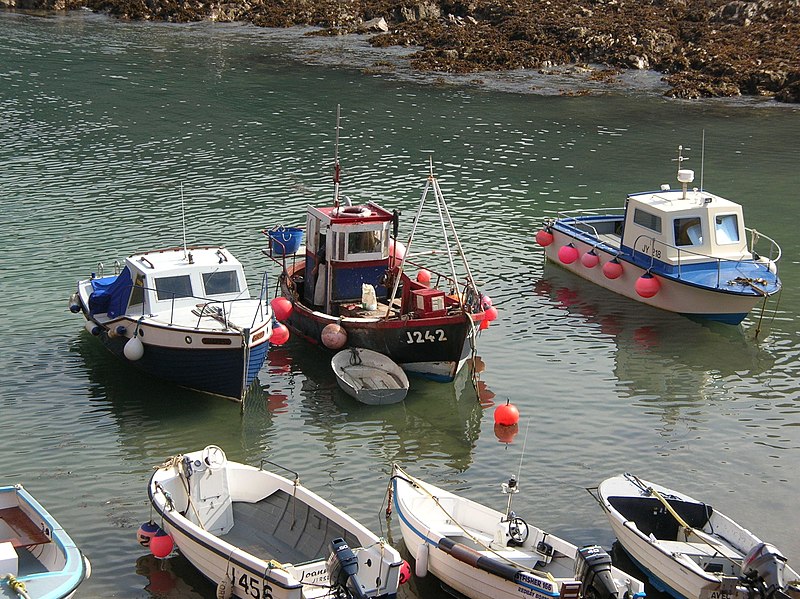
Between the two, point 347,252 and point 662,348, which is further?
point 662,348

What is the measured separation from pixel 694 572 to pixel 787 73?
5400cm

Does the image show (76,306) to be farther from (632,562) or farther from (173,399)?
(632,562)

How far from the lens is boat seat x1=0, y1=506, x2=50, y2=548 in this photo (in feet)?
57.7

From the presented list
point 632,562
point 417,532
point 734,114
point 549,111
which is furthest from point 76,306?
→ point 734,114

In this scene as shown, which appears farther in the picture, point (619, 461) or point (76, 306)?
point (76, 306)

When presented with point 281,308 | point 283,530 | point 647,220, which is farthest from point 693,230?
point 283,530

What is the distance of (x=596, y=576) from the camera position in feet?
54.8

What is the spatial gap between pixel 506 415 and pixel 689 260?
9.17 m

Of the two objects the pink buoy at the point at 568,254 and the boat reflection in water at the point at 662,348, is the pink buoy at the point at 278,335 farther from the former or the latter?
the pink buoy at the point at 568,254

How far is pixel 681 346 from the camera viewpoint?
98.8 feet

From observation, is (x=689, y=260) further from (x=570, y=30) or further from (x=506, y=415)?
(x=570, y=30)

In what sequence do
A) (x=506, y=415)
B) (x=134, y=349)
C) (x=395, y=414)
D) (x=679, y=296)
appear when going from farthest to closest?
(x=679, y=296) < (x=395, y=414) < (x=134, y=349) < (x=506, y=415)

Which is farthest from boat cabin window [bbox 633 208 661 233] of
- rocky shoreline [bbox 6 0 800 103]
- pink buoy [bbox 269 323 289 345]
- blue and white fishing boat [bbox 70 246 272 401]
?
rocky shoreline [bbox 6 0 800 103]

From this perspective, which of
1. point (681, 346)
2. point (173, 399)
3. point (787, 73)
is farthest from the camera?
point (787, 73)
